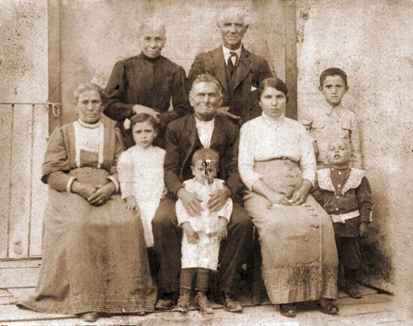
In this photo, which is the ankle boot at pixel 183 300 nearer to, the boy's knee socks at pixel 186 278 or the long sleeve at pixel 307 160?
the boy's knee socks at pixel 186 278

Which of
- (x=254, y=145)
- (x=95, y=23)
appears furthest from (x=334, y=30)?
(x=95, y=23)

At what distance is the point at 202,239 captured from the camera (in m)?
3.64

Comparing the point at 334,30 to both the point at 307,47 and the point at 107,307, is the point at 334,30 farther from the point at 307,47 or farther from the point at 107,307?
the point at 107,307

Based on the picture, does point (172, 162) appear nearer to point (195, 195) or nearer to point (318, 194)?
point (195, 195)

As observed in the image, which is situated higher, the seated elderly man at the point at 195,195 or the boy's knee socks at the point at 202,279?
the seated elderly man at the point at 195,195

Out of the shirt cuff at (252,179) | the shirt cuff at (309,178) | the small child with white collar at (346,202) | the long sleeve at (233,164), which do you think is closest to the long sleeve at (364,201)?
the small child with white collar at (346,202)

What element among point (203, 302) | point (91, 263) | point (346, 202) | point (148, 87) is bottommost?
point (203, 302)

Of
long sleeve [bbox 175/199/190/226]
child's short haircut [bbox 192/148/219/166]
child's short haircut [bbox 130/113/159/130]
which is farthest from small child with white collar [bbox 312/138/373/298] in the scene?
child's short haircut [bbox 130/113/159/130]

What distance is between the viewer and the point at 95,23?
4750 millimetres

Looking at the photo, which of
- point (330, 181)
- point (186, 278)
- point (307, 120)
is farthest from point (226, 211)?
point (307, 120)

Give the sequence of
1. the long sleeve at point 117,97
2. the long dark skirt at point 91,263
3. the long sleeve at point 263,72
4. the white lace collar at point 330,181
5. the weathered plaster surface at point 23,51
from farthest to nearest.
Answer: the weathered plaster surface at point 23,51
the long sleeve at point 263,72
the long sleeve at point 117,97
the white lace collar at point 330,181
the long dark skirt at point 91,263

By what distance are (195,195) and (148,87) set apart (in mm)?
1229

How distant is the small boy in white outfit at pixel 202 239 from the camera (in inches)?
141

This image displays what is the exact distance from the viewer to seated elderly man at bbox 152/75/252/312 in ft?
12.0
